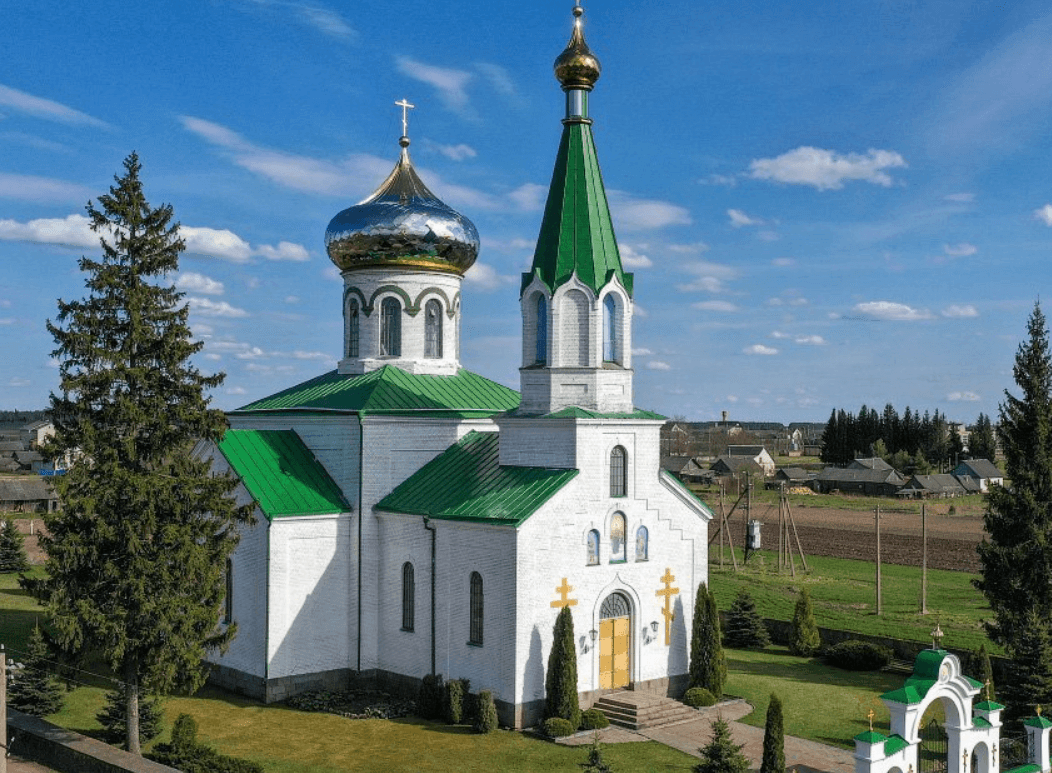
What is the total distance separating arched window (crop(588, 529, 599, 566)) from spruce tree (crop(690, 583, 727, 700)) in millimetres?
2655

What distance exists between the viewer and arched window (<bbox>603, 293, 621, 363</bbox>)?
69.5 feet

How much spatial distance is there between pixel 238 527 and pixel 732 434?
15626cm

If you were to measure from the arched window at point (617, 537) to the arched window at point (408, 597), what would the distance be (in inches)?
167

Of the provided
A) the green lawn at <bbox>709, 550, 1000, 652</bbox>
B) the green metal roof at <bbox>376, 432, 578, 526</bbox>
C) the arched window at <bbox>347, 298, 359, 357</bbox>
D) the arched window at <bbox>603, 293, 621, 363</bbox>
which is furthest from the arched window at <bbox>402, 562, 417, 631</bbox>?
the green lawn at <bbox>709, 550, 1000, 652</bbox>

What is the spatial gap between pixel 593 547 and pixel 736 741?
14.5ft

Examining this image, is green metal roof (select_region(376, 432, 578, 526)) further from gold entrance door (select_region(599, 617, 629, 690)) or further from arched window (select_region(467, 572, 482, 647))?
gold entrance door (select_region(599, 617, 629, 690))

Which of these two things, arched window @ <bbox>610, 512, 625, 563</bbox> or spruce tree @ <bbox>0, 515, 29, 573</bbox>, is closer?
arched window @ <bbox>610, 512, 625, 563</bbox>

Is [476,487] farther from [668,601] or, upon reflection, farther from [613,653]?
[668,601]

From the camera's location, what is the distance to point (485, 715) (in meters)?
19.0

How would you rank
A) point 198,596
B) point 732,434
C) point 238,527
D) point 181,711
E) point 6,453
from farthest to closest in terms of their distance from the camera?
1. point 732,434
2. point 6,453
3. point 238,527
4. point 181,711
5. point 198,596

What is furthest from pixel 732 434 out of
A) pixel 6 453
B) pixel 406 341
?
pixel 406 341

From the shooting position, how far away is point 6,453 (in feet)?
355

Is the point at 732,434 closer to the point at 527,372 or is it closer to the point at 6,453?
the point at 6,453

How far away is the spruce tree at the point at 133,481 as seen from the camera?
1638 centimetres
